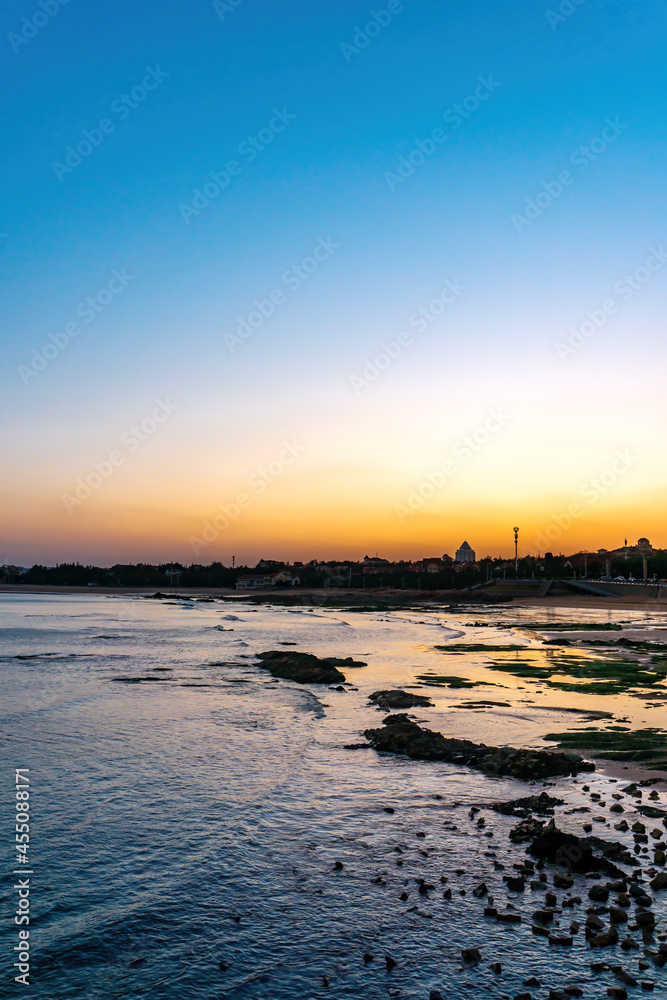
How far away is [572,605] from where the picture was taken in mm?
99500

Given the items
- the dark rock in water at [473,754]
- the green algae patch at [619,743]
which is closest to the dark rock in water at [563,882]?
the dark rock in water at [473,754]

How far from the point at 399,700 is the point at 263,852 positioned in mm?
11958

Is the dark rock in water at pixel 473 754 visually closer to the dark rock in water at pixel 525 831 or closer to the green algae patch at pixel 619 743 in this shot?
the green algae patch at pixel 619 743

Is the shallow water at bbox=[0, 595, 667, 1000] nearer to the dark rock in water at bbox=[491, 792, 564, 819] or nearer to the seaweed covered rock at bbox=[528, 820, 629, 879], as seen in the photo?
the dark rock in water at bbox=[491, 792, 564, 819]

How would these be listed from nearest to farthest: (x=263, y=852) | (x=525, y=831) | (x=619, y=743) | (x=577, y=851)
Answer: (x=577, y=851) → (x=263, y=852) → (x=525, y=831) → (x=619, y=743)

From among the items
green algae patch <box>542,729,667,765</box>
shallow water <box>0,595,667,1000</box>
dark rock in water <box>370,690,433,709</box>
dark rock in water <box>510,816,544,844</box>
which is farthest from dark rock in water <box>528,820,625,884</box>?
dark rock in water <box>370,690,433,709</box>

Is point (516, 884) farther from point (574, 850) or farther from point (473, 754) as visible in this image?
point (473, 754)

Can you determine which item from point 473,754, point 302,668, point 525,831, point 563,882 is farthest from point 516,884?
point 302,668

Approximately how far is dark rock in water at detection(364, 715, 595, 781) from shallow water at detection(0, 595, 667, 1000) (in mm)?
540

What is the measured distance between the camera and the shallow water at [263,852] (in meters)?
6.78

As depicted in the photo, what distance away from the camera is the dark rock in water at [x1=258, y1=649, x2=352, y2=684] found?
27.3 m

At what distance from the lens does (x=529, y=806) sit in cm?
1129

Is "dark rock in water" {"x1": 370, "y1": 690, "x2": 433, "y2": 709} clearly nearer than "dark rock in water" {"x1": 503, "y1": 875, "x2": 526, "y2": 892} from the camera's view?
No

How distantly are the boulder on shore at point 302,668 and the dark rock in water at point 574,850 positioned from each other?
17.8 meters
